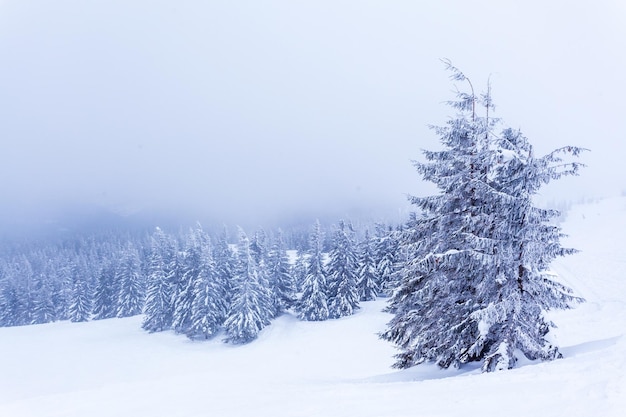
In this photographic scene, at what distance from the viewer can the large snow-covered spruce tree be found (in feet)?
34.0

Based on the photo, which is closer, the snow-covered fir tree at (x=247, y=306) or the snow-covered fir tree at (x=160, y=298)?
the snow-covered fir tree at (x=247, y=306)

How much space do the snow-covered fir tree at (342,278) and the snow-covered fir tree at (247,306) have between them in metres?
8.36

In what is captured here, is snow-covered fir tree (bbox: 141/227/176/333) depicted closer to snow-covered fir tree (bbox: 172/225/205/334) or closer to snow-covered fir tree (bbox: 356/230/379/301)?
snow-covered fir tree (bbox: 172/225/205/334)

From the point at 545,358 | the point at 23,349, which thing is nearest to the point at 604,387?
the point at 545,358

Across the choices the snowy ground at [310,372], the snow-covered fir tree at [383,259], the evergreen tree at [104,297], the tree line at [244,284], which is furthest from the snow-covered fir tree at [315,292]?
the evergreen tree at [104,297]

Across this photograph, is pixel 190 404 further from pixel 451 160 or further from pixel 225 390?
pixel 451 160

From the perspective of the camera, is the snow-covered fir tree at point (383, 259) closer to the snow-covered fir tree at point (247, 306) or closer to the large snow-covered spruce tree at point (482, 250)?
the snow-covered fir tree at point (247, 306)

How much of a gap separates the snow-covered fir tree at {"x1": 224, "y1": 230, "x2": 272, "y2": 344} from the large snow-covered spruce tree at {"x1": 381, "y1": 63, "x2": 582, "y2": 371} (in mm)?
29493

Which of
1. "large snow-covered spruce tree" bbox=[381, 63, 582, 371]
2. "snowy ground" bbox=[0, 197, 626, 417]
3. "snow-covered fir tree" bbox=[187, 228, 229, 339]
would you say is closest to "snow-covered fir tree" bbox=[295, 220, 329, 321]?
"snowy ground" bbox=[0, 197, 626, 417]

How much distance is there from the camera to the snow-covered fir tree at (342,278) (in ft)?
146

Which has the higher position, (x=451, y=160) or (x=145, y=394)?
(x=451, y=160)

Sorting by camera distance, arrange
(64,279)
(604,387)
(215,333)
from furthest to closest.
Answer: (64,279) → (215,333) → (604,387)

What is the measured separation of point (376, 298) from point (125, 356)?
3121 cm

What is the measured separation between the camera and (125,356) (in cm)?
3641
